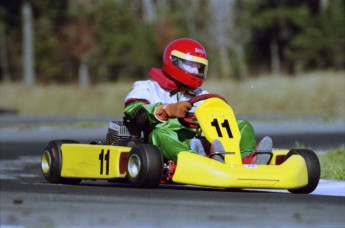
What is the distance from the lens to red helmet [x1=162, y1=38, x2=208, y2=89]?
9.84 m

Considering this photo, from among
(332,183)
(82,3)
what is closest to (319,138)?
(332,183)

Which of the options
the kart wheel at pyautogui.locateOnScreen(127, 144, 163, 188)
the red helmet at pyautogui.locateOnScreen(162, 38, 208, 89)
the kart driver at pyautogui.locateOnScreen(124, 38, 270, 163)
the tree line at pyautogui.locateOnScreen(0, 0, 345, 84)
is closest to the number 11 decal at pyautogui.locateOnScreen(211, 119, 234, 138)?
A: the kart driver at pyautogui.locateOnScreen(124, 38, 270, 163)

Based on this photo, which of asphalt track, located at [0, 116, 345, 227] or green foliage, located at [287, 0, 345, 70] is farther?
green foliage, located at [287, 0, 345, 70]

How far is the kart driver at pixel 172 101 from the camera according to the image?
9086 millimetres

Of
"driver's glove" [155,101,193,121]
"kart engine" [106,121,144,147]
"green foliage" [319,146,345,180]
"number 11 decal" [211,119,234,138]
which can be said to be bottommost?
"green foliage" [319,146,345,180]

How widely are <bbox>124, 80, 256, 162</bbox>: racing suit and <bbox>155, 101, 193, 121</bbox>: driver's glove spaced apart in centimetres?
7

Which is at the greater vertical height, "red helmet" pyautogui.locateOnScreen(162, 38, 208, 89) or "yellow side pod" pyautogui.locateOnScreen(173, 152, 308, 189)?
"red helmet" pyautogui.locateOnScreen(162, 38, 208, 89)

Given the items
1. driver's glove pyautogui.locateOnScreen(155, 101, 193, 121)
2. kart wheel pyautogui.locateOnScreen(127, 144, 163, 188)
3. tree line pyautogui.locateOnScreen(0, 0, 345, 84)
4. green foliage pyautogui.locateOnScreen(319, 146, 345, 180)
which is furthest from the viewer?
tree line pyautogui.locateOnScreen(0, 0, 345, 84)

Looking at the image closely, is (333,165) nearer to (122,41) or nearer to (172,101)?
(172,101)

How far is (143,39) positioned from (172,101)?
58.2m

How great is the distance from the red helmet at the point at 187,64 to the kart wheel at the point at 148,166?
1.30 m

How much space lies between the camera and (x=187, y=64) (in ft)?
32.5

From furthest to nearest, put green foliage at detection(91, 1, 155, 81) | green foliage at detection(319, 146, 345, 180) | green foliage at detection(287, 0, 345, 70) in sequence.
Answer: green foliage at detection(91, 1, 155, 81), green foliage at detection(287, 0, 345, 70), green foliage at detection(319, 146, 345, 180)

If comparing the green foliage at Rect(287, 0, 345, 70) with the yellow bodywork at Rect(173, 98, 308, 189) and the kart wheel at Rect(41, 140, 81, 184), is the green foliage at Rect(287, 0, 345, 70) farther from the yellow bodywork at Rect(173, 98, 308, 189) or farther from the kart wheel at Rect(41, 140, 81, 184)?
the yellow bodywork at Rect(173, 98, 308, 189)
